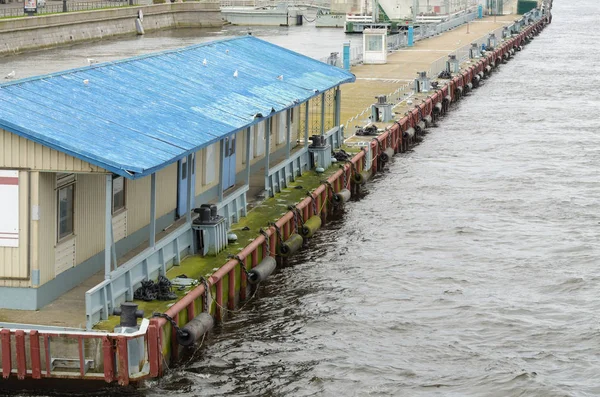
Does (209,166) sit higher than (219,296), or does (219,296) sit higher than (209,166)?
(209,166)

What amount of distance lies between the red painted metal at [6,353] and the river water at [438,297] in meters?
2.56

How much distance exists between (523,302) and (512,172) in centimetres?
1761

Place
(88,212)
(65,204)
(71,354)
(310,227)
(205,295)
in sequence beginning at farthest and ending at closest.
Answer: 1. (310,227)
2. (205,295)
3. (88,212)
4. (65,204)
5. (71,354)

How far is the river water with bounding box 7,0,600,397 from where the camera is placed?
2353 centimetres

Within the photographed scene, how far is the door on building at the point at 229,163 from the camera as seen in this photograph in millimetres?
31906

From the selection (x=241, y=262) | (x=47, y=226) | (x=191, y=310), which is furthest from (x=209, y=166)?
(x=47, y=226)

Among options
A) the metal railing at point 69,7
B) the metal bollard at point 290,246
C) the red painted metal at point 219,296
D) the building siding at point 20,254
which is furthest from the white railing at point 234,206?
the metal railing at point 69,7

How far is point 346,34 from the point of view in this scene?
12088 centimetres

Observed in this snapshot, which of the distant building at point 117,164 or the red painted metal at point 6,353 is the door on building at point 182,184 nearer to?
the distant building at point 117,164

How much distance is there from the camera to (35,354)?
2030 centimetres

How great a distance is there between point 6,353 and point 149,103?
8.32 meters

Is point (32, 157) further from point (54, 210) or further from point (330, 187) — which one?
point (330, 187)

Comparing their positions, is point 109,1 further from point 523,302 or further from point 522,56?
point 523,302

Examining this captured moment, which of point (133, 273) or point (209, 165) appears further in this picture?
point (209, 165)
